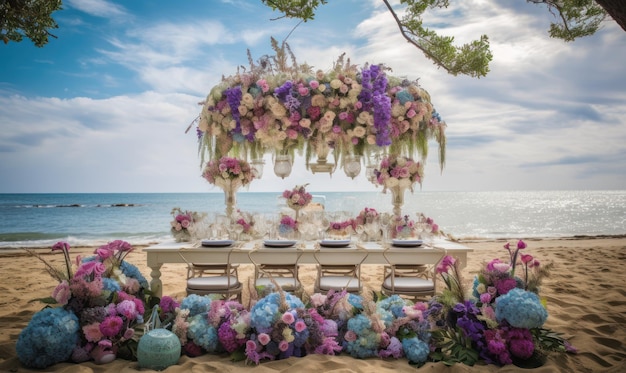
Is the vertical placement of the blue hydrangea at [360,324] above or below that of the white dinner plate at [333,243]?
below

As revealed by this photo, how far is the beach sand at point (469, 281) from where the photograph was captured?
2.69m

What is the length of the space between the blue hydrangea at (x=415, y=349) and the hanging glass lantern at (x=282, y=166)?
2419mm

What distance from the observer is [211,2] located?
272 inches

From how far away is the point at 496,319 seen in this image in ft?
9.32

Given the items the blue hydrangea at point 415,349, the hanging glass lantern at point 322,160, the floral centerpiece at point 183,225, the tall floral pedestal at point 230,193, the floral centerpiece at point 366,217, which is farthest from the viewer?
the hanging glass lantern at point 322,160

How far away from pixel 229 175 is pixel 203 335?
204 centimetres

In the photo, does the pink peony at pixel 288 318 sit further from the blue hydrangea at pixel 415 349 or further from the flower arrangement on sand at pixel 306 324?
the blue hydrangea at pixel 415 349

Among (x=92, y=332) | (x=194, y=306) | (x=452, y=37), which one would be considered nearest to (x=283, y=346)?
(x=194, y=306)

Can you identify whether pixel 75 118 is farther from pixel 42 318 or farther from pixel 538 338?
pixel 538 338

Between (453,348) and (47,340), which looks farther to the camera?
(453,348)

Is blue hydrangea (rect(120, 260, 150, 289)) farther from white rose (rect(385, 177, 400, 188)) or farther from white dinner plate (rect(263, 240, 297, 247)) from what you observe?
white rose (rect(385, 177, 400, 188))

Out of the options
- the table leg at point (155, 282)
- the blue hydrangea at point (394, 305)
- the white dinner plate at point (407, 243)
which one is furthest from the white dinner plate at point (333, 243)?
the table leg at point (155, 282)

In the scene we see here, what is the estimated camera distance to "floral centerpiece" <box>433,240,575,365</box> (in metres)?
2.71

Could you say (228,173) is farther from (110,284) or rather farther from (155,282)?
(110,284)
